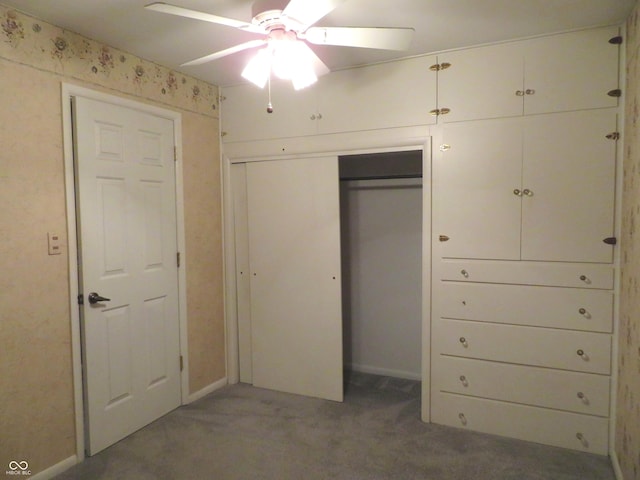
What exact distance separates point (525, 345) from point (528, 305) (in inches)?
9.6

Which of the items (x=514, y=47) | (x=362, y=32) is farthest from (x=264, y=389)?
(x=514, y=47)

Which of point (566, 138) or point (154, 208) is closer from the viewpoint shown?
point (566, 138)

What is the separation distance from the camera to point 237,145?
3230 millimetres

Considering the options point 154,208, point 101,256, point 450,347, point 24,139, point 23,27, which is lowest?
point 450,347

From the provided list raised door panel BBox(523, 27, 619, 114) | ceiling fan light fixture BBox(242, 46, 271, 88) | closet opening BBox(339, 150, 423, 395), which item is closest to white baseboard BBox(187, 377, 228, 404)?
closet opening BBox(339, 150, 423, 395)

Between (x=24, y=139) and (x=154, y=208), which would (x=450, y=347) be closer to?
(x=154, y=208)

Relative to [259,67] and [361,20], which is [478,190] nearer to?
[361,20]

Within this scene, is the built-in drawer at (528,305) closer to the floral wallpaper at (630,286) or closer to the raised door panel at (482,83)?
the floral wallpaper at (630,286)

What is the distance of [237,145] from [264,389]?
1956 mm

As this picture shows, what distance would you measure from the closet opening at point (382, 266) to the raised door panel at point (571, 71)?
1.11 meters

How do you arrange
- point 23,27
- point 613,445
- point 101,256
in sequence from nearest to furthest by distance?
point 23,27, point 613,445, point 101,256

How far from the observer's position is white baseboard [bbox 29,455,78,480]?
210 centimetres

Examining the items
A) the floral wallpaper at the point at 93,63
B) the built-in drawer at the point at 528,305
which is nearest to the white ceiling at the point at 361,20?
the floral wallpaper at the point at 93,63

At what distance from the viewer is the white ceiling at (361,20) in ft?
6.43
